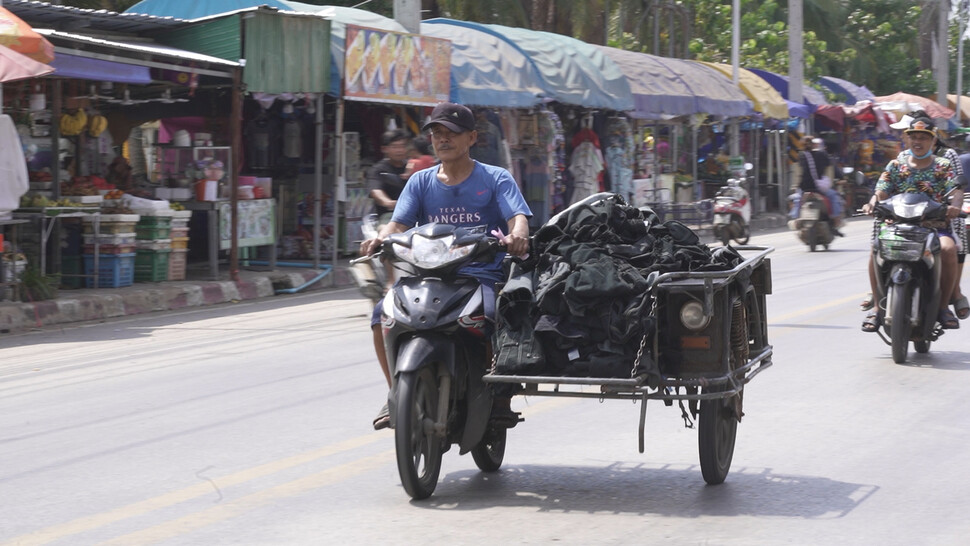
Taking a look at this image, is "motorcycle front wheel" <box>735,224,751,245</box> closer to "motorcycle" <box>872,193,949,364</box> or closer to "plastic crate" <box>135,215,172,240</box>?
"plastic crate" <box>135,215,172,240</box>

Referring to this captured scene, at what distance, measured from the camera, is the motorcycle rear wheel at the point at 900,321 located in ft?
30.3

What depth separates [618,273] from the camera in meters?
5.29

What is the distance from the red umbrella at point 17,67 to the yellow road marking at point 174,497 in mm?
6135

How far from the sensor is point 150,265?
1466cm

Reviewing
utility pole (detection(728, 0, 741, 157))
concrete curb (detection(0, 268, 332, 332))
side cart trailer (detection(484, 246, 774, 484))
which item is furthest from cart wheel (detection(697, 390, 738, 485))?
utility pole (detection(728, 0, 741, 157))

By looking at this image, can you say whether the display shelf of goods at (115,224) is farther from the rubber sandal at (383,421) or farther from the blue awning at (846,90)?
the blue awning at (846,90)

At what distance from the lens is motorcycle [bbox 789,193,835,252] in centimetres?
2042

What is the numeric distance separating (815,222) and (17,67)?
515 inches

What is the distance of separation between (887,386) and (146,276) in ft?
29.4

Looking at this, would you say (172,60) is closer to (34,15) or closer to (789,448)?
(34,15)

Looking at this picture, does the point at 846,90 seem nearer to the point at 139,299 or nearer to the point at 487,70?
the point at 487,70

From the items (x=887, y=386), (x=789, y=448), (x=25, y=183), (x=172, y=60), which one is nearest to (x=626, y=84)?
(x=172, y=60)

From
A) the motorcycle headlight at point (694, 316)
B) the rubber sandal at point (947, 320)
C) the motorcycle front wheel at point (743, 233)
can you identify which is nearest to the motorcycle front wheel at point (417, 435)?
the motorcycle headlight at point (694, 316)

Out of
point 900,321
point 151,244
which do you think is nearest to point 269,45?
point 151,244
